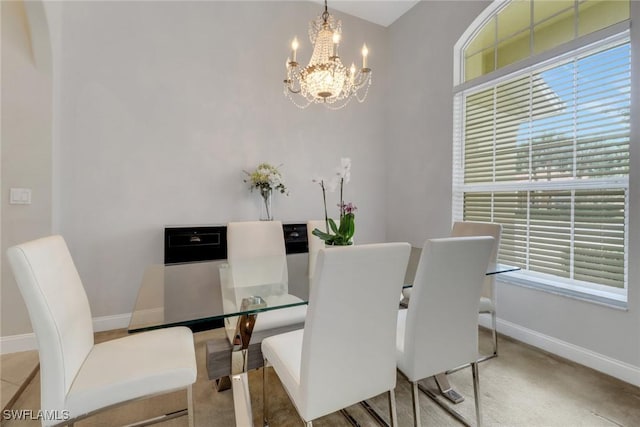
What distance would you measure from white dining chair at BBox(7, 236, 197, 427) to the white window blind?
271 cm

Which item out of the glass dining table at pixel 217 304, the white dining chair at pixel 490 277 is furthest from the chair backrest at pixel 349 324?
the white dining chair at pixel 490 277

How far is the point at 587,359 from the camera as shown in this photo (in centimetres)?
220

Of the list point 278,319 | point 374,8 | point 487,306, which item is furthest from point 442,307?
point 374,8

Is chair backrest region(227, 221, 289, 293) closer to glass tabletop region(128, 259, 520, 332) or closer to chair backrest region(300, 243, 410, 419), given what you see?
glass tabletop region(128, 259, 520, 332)

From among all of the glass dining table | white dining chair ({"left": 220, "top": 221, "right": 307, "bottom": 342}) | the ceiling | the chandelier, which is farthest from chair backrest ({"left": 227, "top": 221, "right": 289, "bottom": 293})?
the ceiling

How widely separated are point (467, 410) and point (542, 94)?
246cm

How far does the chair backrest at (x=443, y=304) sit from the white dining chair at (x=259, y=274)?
563 millimetres

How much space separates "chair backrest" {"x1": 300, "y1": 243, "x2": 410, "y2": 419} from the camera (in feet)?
3.58

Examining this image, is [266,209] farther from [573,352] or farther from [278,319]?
[573,352]

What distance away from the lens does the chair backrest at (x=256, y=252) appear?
2.02 meters

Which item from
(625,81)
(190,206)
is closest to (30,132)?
(190,206)

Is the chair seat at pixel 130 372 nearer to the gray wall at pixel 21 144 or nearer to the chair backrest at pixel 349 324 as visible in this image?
the chair backrest at pixel 349 324

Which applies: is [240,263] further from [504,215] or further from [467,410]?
[504,215]

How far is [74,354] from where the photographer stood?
48.3 inches
